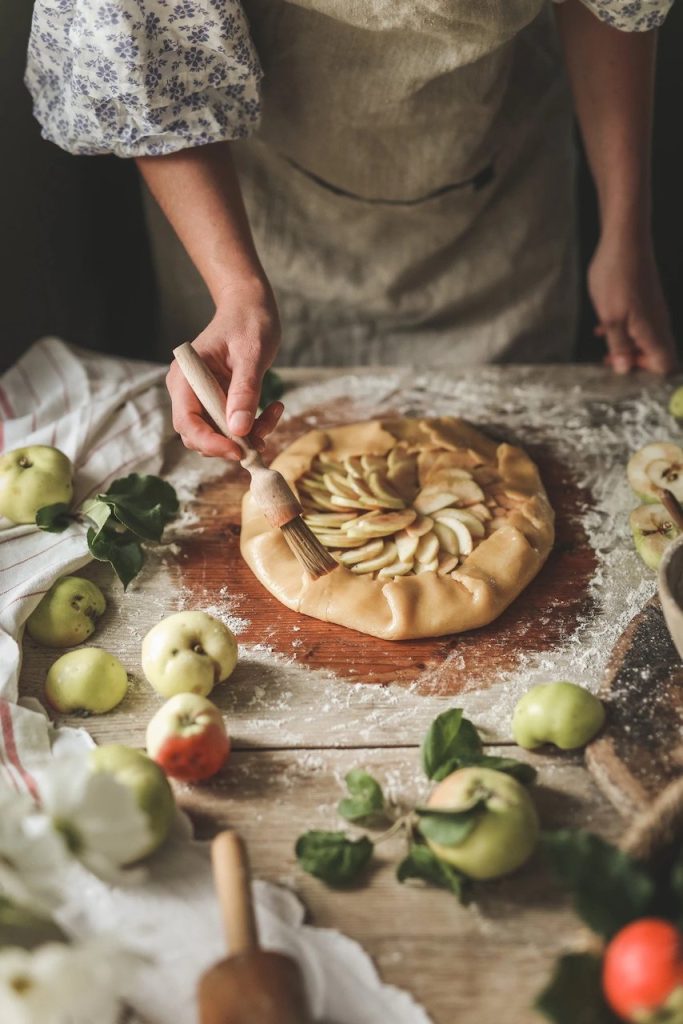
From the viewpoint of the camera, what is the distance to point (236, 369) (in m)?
1.50

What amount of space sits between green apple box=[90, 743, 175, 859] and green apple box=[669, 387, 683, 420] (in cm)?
128

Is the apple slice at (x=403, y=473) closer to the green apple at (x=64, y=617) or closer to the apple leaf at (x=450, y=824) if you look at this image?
the green apple at (x=64, y=617)

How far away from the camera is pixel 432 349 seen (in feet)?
7.52

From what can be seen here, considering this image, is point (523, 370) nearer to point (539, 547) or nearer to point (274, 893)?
point (539, 547)

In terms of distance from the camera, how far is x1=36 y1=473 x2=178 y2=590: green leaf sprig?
152 cm

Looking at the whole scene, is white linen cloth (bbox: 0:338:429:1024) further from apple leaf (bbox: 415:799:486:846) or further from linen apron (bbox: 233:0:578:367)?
linen apron (bbox: 233:0:578:367)

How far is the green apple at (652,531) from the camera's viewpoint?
5.02 feet

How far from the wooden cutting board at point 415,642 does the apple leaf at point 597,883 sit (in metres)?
0.43

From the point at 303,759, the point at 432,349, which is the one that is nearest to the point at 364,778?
the point at 303,759

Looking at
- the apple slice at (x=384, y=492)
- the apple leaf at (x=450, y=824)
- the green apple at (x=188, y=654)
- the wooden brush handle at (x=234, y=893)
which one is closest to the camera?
the wooden brush handle at (x=234, y=893)

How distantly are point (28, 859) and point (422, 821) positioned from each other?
434 mm

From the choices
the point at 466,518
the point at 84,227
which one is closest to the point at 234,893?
the point at 466,518

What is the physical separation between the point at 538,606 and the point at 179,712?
0.61 meters

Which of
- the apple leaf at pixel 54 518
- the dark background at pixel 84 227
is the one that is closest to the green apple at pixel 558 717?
the apple leaf at pixel 54 518
